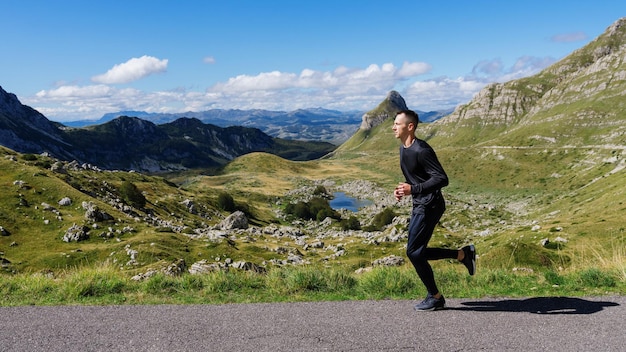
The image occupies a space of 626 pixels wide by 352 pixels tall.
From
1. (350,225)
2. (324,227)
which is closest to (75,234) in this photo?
(324,227)

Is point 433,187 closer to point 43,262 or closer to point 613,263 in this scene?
point 613,263

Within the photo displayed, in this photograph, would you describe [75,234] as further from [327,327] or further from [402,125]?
[402,125]

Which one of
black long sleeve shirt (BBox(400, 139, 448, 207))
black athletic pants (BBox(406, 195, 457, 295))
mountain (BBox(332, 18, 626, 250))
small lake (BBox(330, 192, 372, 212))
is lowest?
small lake (BBox(330, 192, 372, 212))

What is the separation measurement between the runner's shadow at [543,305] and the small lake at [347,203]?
141m

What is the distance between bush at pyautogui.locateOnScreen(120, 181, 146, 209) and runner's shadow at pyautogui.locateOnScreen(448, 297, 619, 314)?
81.3 metres

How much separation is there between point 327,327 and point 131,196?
8334cm

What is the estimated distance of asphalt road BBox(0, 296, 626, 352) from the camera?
7.33m

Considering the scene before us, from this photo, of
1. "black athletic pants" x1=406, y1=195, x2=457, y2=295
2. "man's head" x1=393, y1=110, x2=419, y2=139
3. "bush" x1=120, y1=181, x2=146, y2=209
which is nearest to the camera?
"black athletic pants" x1=406, y1=195, x2=457, y2=295

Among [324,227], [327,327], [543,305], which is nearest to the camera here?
[327,327]

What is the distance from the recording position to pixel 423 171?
9.12 meters

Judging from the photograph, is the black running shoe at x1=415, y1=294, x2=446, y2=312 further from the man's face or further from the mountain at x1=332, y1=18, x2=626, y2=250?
the mountain at x1=332, y1=18, x2=626, y2=250

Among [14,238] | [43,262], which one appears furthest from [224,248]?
[14,238]

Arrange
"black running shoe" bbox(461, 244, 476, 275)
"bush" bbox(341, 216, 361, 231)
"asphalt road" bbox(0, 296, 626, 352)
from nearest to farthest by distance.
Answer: "asphalt road" bbox(0, 296, 626, 352) → "black running shoe" bbox(461, 244, 476, 275) → "bush" bbox(341, 216, 361, 231)

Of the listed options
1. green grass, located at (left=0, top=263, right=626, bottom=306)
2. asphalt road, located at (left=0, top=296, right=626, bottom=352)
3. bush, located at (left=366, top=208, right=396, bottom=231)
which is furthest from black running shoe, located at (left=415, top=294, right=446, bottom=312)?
bush, located at (left=366, top=208, right=396, bottom=231)
